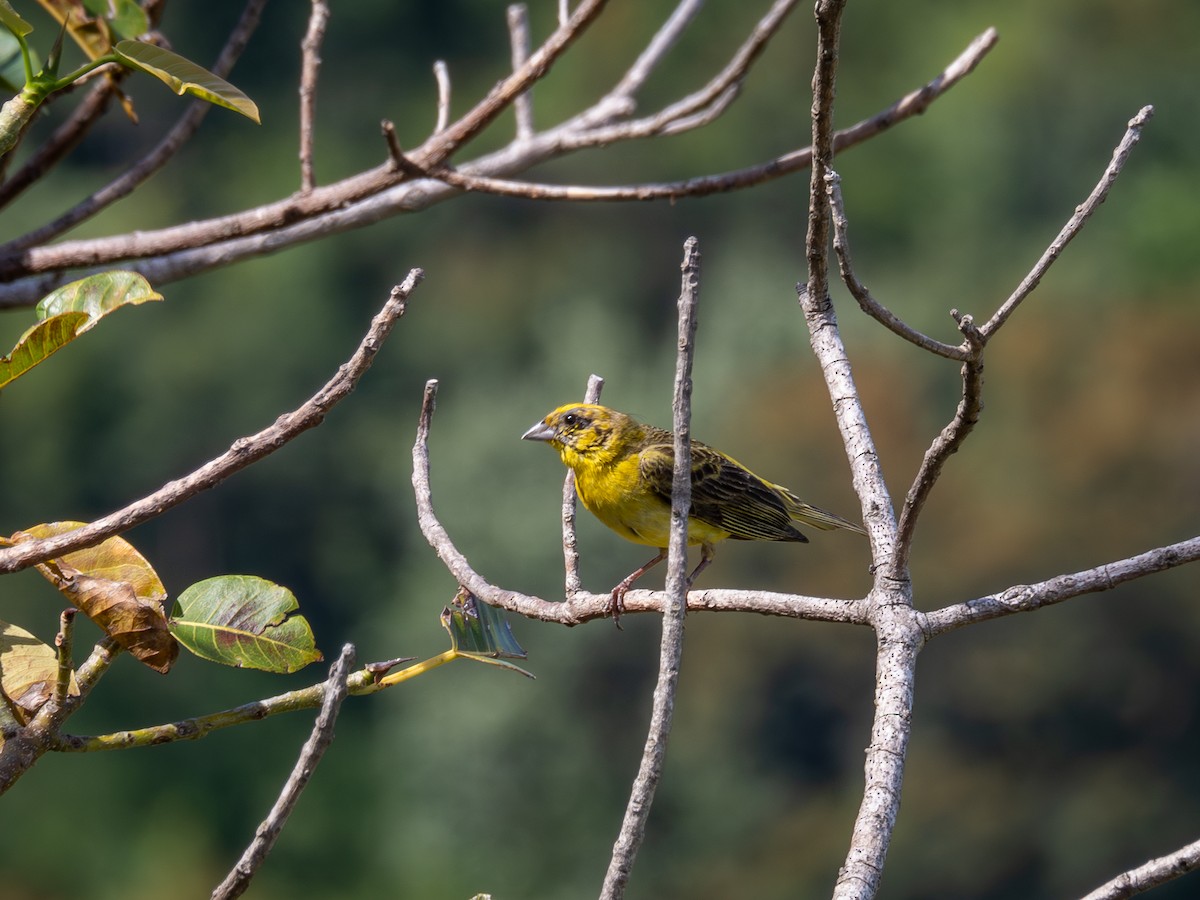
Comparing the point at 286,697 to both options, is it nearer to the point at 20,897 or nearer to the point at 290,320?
the point at 20,897

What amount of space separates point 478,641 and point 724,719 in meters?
29.5

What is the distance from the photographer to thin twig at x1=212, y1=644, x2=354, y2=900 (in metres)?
1.62

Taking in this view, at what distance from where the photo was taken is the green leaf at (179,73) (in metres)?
2.12

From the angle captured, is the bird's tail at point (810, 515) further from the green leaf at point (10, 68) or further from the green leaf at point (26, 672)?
the green leaf at point (26, 672)

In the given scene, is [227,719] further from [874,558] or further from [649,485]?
[649,485]

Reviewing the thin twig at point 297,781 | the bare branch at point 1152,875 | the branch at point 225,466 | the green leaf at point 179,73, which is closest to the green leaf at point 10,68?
the green leaf at point 179,73

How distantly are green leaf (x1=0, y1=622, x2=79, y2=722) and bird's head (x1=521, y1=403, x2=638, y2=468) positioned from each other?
3.16 meters

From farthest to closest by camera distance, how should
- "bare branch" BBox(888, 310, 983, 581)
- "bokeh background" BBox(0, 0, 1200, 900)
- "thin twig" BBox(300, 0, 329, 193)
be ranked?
1. "bokeh background" BBox(0, 0, 1200, 900)
2. "thin twig" BBox(300, 0, 329, 193)
3. "bare branch" BBox(888, 310, 983, 581)

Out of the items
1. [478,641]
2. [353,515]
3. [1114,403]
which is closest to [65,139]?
[478,641]

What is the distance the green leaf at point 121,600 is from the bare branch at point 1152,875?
123cm

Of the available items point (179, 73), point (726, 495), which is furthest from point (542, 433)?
point (179, 73)

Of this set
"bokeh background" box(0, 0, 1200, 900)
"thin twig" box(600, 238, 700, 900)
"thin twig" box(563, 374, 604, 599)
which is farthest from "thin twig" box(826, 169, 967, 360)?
"bokeh background" box(0, 0, 1200, 900)

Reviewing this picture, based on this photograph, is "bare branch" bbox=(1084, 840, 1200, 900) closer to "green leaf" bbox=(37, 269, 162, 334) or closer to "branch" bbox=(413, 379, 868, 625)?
"branch" bbox=(413, 379, 868, 625)

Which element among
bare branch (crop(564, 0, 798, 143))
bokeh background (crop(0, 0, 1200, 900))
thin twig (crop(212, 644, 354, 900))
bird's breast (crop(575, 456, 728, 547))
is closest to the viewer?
thin twig (crop(212, 644, 354, 900))
